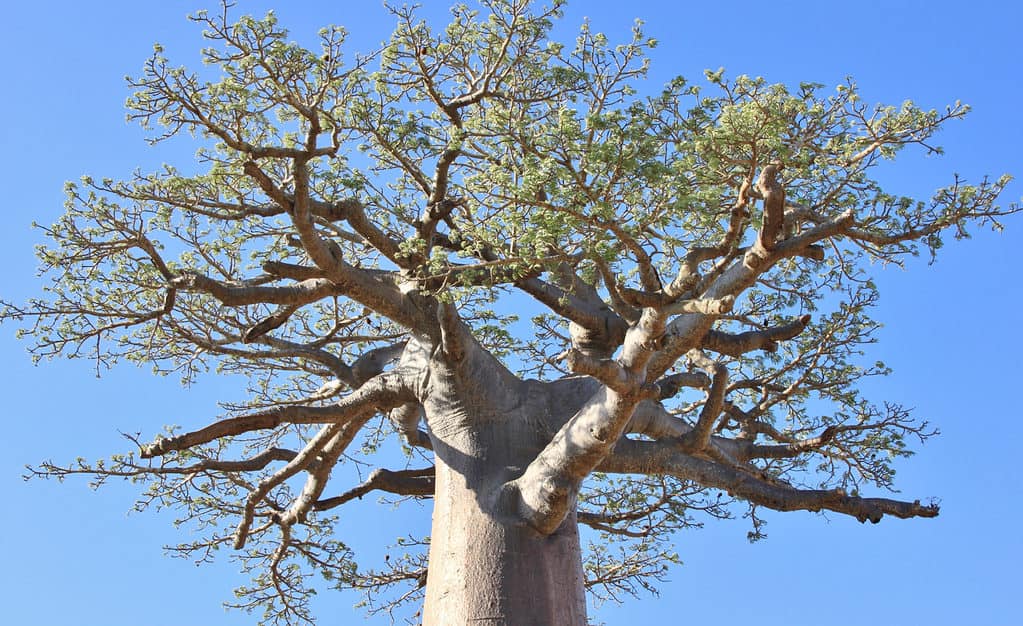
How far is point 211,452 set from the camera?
7.99 m

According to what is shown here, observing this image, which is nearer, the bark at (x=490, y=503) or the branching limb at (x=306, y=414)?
the bark at (x=490, y=503)

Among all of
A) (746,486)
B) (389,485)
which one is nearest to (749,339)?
(746,486)

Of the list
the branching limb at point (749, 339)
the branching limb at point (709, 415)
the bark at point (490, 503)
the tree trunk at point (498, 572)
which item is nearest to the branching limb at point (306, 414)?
the bark at point (490, 503)

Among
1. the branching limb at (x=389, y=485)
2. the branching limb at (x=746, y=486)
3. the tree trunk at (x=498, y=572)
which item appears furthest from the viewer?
the branching limb at (x=389, y=485)

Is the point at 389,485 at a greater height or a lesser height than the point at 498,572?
greater

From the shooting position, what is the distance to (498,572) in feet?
18.0

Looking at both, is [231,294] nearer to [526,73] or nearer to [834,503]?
[526,73]

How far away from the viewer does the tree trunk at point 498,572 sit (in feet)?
17.7

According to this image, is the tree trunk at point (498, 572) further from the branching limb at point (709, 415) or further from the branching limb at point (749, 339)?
the branching limb at point (749, 339)

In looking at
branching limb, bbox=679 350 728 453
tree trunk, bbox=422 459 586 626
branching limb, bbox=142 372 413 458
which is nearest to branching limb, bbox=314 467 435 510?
branching limb, bbox=142 372 413 458

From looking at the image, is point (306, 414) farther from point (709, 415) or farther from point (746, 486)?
point (746, 486)

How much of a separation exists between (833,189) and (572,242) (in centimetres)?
155

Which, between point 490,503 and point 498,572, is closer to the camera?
point 498,572

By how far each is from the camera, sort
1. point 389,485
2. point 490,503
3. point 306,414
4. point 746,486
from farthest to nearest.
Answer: point 389,485 → point 306,414 → point 746,486 → point 490,503
